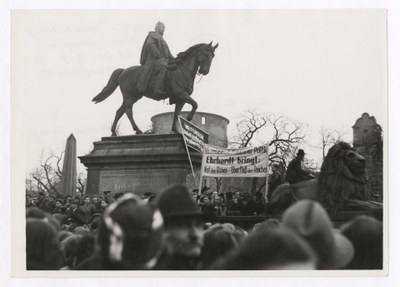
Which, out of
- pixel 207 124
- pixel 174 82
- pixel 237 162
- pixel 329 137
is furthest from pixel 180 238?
pixel 329 137

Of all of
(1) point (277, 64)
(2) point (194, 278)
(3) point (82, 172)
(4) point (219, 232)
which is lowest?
(2) point (194, 278)

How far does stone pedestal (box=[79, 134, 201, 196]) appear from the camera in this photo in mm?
7559

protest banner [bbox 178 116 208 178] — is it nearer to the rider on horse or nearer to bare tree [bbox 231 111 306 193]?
bare tree [bbox 231 111 306 193]

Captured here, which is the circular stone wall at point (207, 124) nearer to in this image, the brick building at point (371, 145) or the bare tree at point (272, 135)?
the bare tree at point (272, 135)

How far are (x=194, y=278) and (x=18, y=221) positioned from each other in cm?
206

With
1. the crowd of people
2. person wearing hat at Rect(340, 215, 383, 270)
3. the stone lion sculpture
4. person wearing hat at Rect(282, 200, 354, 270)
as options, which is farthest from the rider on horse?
person wearing hat at Rect(340, 215, 383, 270)

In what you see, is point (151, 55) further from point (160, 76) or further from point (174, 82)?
point (174, 82)

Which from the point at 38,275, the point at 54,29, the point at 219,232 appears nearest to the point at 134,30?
the point at 54,29

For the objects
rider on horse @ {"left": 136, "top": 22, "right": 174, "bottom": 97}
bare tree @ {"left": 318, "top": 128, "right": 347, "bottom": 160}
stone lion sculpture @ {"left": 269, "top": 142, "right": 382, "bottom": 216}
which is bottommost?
stone lion sculpture @ {"left": 269, "top": 142, "right": 382, "bottom": 216}

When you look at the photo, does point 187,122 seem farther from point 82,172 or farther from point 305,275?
point 305,275

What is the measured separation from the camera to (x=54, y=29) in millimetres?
7441

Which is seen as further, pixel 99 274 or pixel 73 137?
pixel 73 137

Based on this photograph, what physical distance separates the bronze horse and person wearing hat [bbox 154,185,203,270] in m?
1.03

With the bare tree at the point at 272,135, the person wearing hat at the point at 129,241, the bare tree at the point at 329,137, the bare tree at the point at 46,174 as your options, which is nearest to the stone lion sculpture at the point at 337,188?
the bare tree at the point at 329,137
